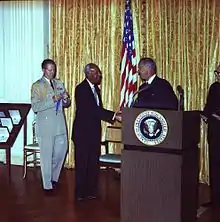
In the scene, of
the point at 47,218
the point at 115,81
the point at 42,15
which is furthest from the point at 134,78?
the point at 47,218

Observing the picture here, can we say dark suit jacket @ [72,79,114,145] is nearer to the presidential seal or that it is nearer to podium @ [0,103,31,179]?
the presidential seal

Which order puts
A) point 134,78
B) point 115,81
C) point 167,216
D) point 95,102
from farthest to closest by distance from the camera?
point 115,81 < point 134,78 < point 95,102 < point 167,216

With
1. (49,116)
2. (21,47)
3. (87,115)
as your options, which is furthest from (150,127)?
(21,47)

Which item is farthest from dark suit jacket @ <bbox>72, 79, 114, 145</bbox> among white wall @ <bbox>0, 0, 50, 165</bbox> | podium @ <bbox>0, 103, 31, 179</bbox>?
white wall @ <bbox>0, 0, 50, 165</bbox>

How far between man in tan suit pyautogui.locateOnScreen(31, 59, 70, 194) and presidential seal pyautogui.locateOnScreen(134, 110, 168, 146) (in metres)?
2.19

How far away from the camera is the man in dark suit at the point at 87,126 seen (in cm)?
586

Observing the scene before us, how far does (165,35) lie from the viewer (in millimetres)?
7172

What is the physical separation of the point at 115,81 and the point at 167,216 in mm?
3729

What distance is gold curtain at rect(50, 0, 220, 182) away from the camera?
6930 mm

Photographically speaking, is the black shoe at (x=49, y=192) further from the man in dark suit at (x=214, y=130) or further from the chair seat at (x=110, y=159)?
the man in dark suit at (x=214, y=130)

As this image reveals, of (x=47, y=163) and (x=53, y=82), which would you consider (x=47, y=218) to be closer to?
(x=47, y=163)

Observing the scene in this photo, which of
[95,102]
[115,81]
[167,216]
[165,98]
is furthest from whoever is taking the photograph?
[115,81]

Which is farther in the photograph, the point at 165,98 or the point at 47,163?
the point at 47,163

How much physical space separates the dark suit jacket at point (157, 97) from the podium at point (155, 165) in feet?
1.14
